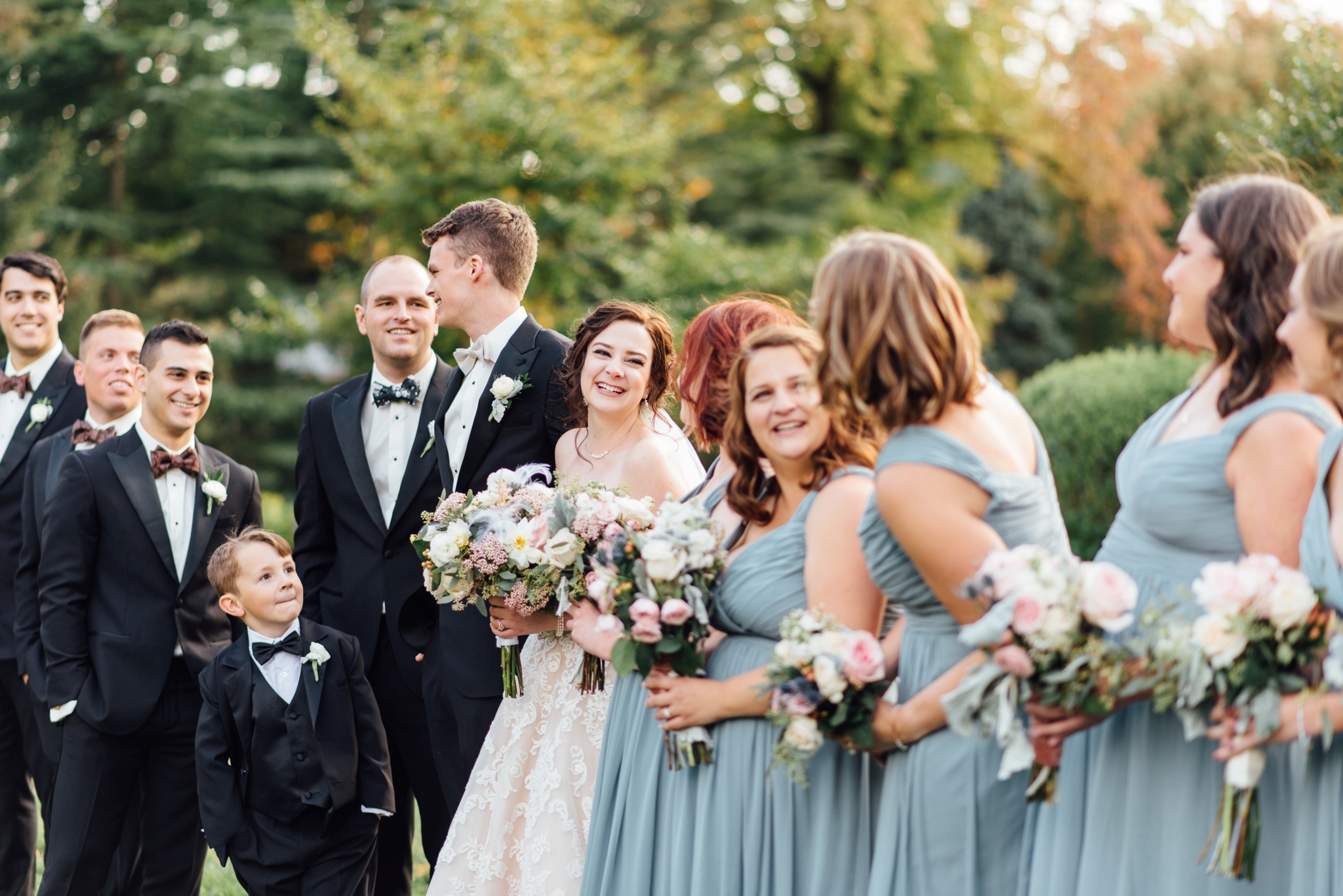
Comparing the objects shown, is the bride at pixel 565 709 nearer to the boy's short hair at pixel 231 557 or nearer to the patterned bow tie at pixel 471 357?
the patterned bow tie at pixel 471 357

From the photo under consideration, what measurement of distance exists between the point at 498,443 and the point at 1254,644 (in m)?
3.11

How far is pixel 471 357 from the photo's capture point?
16.6 feet

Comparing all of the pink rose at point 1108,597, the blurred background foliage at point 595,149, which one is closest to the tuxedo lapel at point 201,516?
the pink rose at point 1108,597

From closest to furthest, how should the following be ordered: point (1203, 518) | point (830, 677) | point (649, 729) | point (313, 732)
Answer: point (1203, 518), point (830, 677), point (649, 729), point (313, 732)

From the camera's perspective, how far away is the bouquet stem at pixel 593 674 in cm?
437

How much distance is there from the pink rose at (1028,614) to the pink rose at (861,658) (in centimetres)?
46

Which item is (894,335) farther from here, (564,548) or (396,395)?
(396,395)

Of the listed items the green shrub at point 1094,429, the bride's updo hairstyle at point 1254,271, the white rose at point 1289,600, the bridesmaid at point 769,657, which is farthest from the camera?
the green shrub at point 1094,429

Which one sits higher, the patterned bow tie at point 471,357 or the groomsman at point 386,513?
the patterned bow tie at point 471,357

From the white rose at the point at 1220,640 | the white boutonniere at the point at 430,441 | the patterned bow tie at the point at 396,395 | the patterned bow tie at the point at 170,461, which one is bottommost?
the white rose at the point at 1220,640

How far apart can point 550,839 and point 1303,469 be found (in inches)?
112

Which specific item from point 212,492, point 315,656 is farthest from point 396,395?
point 315,656

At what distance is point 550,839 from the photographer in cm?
437

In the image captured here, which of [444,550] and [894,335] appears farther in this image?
[444,550]
